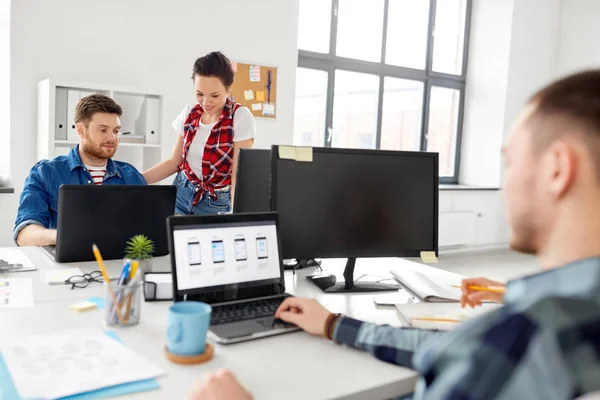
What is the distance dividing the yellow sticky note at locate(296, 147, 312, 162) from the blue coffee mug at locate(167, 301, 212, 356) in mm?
690

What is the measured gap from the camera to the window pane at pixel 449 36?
621 centimetres

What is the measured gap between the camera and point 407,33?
5977mm

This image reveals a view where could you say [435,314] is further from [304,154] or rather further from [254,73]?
[254,73]

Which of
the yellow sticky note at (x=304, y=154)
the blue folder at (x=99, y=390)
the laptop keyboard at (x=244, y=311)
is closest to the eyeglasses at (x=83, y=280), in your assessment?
the laptop keyboard at (x=244, y=311)

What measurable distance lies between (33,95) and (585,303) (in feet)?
12.0

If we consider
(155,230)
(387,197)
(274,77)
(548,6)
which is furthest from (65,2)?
(548,6)

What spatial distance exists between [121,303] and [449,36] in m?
5.96

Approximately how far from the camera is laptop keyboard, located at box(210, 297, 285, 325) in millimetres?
1277

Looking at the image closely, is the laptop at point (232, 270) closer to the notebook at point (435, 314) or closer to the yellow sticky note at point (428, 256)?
the notebook at point (435, 314)

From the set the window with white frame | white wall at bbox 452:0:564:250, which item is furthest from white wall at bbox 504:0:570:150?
the window with white frame

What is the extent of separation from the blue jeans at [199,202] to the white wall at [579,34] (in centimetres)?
512

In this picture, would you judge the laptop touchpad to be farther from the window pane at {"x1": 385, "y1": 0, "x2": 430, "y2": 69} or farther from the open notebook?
the window pane at {"x1": 385, "y1": 0, "x2": 430, "y2": 69}

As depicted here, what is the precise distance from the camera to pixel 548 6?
6422mm

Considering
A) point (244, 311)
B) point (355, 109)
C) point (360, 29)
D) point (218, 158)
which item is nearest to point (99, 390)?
point (244, 311)
